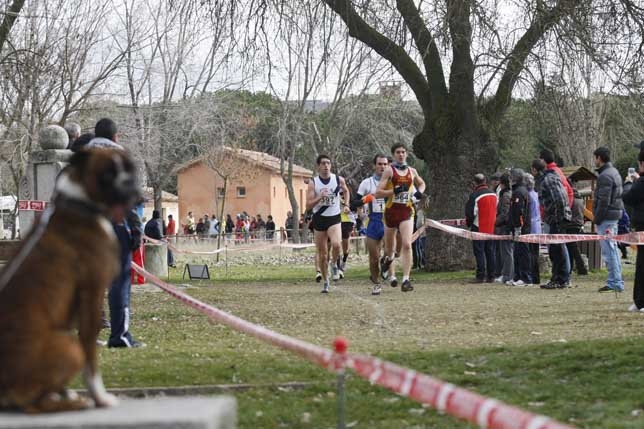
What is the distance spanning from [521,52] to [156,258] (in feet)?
31.7

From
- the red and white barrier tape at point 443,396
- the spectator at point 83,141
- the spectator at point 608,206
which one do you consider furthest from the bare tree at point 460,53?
the red and white barrier tape at point 443,396

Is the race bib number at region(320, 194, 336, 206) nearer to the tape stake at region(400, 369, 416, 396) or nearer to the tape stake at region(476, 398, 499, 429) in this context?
the tape stake at region(400, 369, 416, 396)

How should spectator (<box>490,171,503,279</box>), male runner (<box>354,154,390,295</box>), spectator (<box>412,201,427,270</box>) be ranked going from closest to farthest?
male runner (<box>354,154,390,295</box>)
spectator (<box>490,171,503,279</box>)
spectator (<box>412,201,427,270</box>)

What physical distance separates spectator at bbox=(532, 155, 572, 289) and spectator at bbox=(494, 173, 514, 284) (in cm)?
99

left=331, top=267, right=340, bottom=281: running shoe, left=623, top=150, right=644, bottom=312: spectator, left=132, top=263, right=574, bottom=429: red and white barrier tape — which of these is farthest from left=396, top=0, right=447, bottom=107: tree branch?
left=132, top=263, right=574, bottom=429: red and white barrier tape

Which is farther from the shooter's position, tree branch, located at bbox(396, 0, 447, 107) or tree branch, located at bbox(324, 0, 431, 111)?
tree branch, located at bbox(324, 0, 431, 111)

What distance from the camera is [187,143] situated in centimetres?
5138

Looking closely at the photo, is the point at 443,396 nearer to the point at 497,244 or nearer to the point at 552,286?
the point at 552,286

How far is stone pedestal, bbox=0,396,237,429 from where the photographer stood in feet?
13.0

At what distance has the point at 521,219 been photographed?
18688mm

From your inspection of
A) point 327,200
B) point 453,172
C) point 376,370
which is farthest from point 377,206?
point 376,370

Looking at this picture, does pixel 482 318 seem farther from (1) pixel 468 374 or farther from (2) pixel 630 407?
(2) pixel 630 407

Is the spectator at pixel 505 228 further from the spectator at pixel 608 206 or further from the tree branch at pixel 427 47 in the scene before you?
the spectator at pixel 608 206

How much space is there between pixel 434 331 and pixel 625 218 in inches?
685
